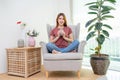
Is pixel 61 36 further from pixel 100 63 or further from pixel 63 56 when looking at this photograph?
pixel 100 63

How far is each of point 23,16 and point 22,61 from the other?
1.15 meters

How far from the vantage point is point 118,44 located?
3.46m

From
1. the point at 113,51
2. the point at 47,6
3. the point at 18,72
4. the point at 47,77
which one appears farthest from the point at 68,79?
the point at 47,6

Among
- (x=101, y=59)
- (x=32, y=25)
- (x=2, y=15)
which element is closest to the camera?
(x=101, y=59)

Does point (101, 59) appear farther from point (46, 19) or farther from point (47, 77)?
point (46, 19)

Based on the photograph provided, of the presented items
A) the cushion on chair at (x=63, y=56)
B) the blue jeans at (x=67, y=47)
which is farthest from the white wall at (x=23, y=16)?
the cushion on chair at (x=63, y=56)

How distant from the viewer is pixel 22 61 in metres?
2.81

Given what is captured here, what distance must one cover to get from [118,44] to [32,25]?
201 cm

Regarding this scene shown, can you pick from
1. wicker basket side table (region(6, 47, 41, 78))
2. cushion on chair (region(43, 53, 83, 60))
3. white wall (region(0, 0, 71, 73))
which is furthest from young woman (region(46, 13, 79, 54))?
white wall (region(0, 0, 71, 73))

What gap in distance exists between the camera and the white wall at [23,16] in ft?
10.3

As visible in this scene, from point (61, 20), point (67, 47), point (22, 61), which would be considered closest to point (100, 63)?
point (67, 47)

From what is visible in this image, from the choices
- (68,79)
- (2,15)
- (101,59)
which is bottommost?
(68,79)

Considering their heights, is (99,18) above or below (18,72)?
above

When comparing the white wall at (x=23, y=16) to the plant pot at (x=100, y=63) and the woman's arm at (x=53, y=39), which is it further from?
the plant pot at (x=100, y=63)
